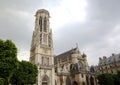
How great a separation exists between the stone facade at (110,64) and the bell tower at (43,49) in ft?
93.0

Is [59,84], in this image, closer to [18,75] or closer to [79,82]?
[79,82]

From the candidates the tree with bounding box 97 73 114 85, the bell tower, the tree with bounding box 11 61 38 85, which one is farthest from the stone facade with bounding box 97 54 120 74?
the tree with bounding box 11 61 38 85

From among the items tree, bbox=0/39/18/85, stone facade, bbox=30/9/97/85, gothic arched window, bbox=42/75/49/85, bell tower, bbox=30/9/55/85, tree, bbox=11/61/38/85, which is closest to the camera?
tree, bbox=0/39/18/85

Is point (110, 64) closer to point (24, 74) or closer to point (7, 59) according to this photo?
point (24, 74)

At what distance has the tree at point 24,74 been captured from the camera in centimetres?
3569

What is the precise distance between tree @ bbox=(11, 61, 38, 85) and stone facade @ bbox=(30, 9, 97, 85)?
9.49 meters

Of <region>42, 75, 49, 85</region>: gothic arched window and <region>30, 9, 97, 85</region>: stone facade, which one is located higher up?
<region>30, 9, 97, 85</region>: stone facade

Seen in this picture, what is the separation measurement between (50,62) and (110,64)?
109 feet

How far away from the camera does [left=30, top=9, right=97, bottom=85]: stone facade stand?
49.9 meters

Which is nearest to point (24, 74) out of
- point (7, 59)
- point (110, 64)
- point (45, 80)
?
point (7, 59)

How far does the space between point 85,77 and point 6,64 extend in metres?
35.8

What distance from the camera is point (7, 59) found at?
83.6ft

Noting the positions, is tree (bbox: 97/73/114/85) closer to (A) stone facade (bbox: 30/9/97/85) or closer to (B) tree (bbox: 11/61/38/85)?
(A) stone facade (bbox: 30/9/97/85)

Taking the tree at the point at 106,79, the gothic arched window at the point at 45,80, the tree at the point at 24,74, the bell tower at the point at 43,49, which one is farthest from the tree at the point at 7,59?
the tree at the point at 106,79
